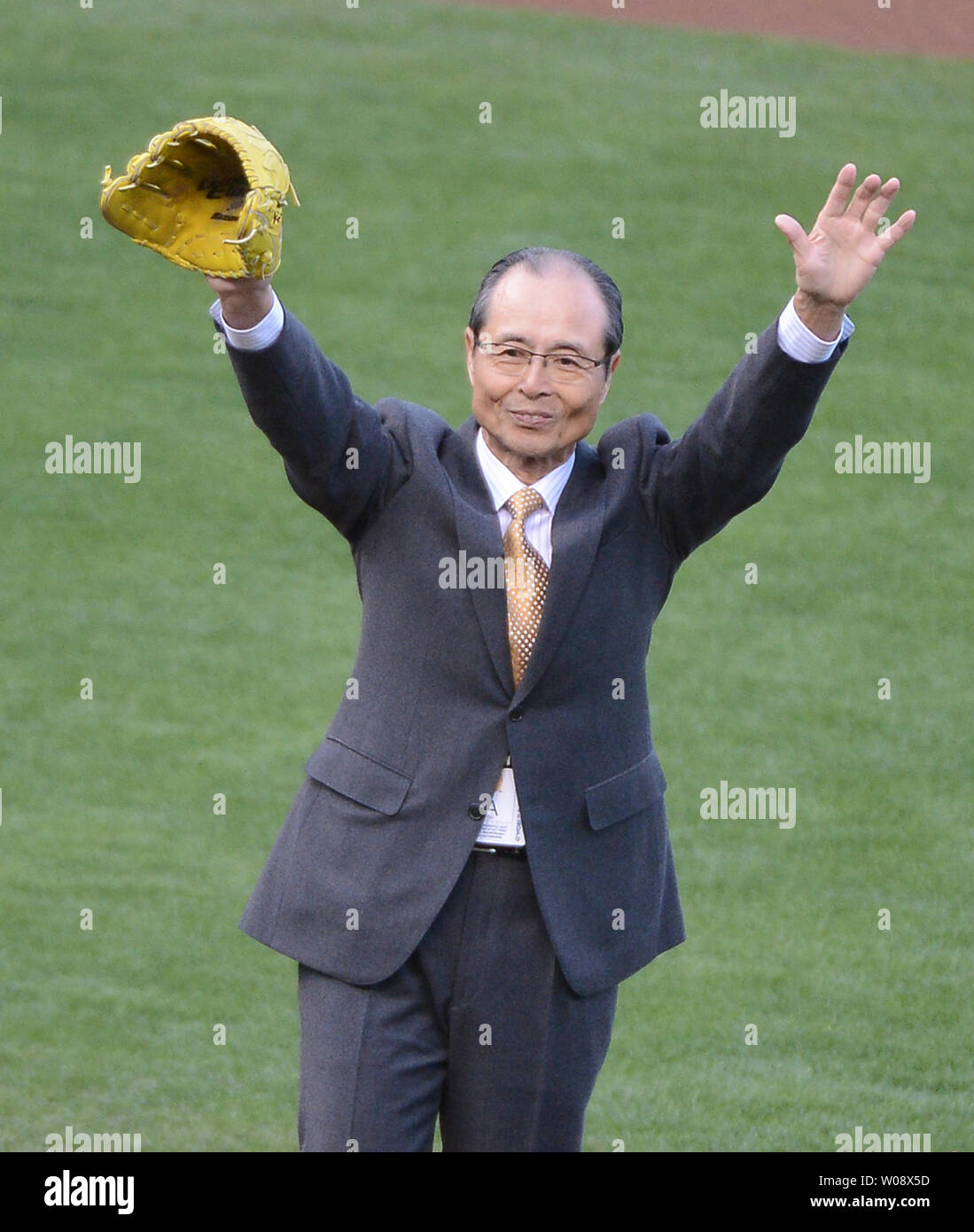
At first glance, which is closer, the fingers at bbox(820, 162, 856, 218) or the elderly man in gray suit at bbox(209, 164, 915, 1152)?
the fingers at bbox(820, 162, 856, 218)

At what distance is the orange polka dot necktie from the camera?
117 inches

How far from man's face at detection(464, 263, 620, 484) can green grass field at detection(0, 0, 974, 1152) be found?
2551 mm

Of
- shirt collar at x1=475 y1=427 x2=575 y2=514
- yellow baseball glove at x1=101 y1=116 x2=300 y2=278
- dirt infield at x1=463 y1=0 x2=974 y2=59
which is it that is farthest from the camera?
dirt infield at x1=463 y1=0 x2=974 y2=59

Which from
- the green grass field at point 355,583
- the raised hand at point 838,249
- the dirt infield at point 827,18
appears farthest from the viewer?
the dirt infield at point 827,18

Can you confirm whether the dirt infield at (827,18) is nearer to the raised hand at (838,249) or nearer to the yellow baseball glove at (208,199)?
the raised hand at (838,249)

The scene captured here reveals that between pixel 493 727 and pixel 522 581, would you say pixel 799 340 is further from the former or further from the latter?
pixel 493 727

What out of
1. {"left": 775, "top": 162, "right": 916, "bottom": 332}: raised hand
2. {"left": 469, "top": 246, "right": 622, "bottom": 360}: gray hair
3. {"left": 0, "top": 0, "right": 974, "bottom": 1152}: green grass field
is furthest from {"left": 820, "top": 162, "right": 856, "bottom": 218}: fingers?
{"left": 0, "top": 0, "right": 974, "bottom": 1152}: green grass field

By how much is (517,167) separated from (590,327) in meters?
9.68

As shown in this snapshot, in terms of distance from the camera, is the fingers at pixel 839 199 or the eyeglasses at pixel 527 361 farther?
the eyeglasses at pixel 527 361

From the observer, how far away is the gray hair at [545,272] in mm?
2994

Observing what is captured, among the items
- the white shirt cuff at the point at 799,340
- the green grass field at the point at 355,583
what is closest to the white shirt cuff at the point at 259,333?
the white shirt cuff at the point at 799,340

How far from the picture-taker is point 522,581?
118 inches

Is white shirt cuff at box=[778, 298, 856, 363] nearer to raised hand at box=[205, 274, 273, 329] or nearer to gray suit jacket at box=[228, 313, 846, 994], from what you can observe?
gray suit jacket at box=[228, 313, 846, 994]

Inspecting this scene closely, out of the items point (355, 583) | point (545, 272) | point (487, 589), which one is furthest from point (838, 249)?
point (355, 583)
